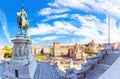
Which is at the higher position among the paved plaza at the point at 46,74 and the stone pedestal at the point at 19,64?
the stone pedestal at the point at 19,64

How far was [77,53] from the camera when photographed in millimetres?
91625

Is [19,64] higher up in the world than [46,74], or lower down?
higher up

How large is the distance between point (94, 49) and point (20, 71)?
85650 millimetres

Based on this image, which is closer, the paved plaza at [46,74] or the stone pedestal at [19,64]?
the stone pedestal at [19,64]

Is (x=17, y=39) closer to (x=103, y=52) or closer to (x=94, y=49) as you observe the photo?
(x=103, y=52)

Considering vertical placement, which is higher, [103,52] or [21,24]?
[21,24]

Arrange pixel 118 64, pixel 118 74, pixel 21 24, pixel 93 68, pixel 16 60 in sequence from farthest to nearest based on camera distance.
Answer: pixel 21 24 → pixel 16 60 → pixel 93 68 → pixel 118 64 → pixel 118 74

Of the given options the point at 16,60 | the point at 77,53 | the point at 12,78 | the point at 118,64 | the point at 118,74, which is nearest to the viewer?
the point at 118,74

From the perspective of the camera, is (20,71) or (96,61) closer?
(96,61)

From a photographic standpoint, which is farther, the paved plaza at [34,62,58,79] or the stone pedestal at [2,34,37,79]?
the paved plaza at [34,62,58,79]

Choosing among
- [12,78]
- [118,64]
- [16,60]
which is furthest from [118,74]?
[16,60]

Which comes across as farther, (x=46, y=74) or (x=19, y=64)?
(x=46, y=74)

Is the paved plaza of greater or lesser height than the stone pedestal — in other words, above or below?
below

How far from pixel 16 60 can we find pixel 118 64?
1566 centimetres
